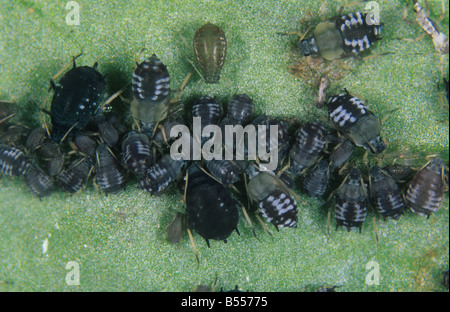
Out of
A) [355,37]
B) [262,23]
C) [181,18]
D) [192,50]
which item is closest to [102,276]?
[192,50]

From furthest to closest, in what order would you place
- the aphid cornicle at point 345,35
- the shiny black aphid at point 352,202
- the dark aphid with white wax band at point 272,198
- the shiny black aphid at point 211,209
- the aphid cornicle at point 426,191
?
the aphid cornicle at point 426,191
the shiny black aphid at point 352,202
the aphid cornicle at point 345,35
the dark aphid with white wax band at point 272,198
the shiny black aphid at point 211,209

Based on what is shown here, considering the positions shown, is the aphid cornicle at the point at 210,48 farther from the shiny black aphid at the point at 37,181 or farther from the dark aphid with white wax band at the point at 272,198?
the shiny black aphid at the point at 37,181

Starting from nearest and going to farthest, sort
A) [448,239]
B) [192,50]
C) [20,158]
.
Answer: [20,158] < [192,50] < [448,239]

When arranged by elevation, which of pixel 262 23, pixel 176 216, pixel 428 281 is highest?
pixel 262 23

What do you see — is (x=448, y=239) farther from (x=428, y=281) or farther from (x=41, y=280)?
(x=41, y=280)

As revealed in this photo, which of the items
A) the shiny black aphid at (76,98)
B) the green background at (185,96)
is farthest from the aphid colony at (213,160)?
the green background at (185,96)
